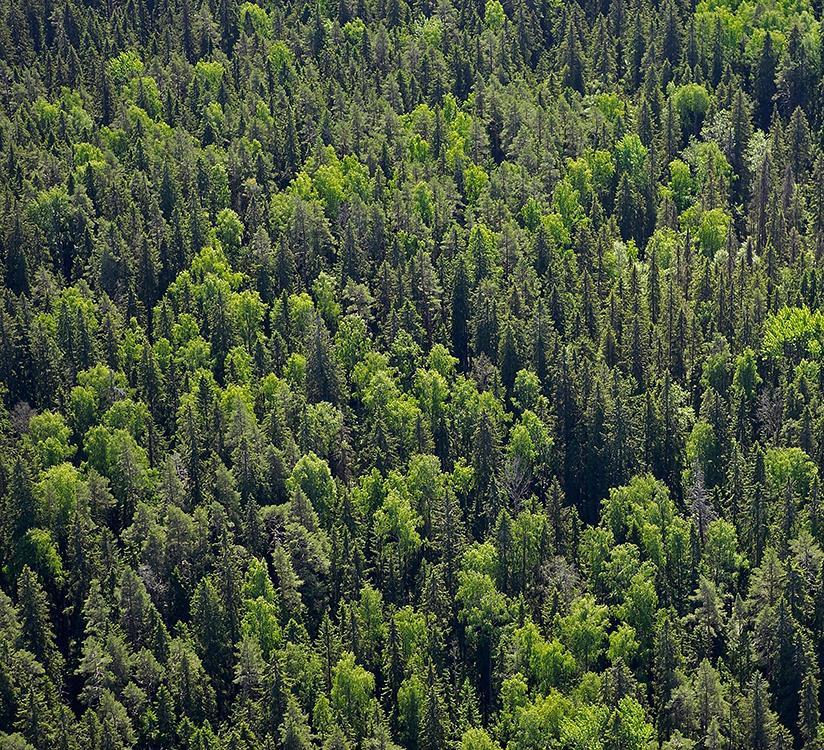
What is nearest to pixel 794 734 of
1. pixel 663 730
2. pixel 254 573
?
pixel 663 730

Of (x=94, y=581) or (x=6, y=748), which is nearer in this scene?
(x=6, y=748)

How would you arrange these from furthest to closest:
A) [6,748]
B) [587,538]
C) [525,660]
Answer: [587,538] < [525,660] < [6,748]

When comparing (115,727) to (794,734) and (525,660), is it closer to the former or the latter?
(525,660)

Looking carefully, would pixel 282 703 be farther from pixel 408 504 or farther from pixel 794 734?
pixel 794 734

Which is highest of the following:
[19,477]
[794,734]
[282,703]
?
[19,477]

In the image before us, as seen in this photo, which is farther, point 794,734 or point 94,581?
point 94,581

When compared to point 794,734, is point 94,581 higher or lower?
higher

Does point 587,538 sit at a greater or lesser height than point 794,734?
greater

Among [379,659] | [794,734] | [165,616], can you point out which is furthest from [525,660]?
[165,616]

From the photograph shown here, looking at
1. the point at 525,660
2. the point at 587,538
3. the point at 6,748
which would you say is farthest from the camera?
the point at 587,538
